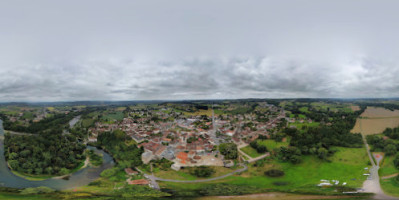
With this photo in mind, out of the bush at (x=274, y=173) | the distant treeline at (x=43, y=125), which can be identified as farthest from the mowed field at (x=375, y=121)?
the distant treeline at (x=43, y=125)

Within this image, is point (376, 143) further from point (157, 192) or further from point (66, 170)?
point (66, 170)

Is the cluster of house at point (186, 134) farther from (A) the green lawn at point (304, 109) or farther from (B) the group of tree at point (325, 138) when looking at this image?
(B) the group of tree at point (325, 138)

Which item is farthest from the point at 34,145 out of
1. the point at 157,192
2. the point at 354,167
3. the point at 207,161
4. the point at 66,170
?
the point at 354,167

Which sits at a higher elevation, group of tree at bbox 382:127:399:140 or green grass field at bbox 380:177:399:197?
group of tree at bbox 382:127:399:140

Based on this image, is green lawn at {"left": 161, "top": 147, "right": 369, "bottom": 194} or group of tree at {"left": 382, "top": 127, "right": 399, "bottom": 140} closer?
green lawn at {"left": 161, "top": 147, "right": 369, "bottom": 194}

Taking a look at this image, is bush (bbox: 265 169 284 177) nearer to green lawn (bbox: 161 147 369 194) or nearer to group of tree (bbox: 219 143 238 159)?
green lawn (bbox: 161 147 369 194)

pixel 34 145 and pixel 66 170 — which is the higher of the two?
pixel 34 145

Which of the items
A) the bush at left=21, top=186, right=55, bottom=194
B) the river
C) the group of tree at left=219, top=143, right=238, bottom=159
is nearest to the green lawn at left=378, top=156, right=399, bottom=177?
the group of tree at left=219, top=143, right=238, bottom=159
